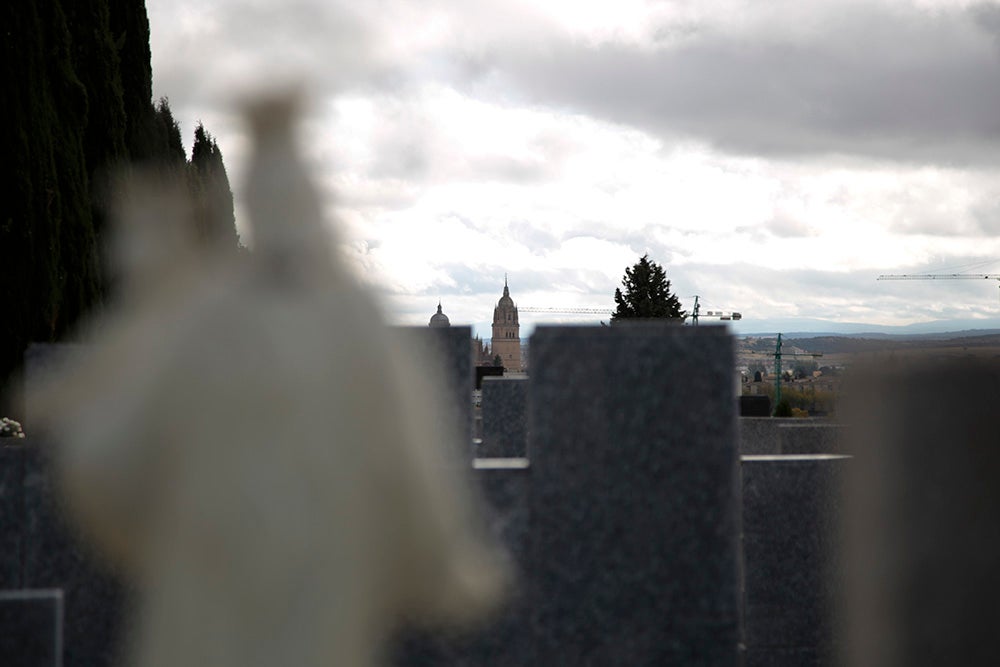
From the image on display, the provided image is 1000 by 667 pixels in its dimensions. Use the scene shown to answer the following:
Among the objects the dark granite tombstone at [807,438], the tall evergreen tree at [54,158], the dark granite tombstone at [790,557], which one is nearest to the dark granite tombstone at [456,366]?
the dark granite tombstone at [790,557]

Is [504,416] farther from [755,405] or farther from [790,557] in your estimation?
[755,405]

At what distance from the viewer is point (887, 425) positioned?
2320 millimetres

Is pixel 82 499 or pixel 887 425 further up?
pixel 887 425

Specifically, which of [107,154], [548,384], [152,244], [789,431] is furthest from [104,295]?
[152,244]

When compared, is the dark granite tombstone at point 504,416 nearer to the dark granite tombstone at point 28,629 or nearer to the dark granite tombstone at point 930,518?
the dark granite tombstone at point 28,629

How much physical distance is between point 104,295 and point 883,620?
1380 cm

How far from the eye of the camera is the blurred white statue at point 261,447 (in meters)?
1.99

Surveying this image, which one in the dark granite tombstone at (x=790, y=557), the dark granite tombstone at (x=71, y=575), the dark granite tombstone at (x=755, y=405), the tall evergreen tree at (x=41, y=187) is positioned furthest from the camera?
the dark granite tombstone at (x=755, y=405)

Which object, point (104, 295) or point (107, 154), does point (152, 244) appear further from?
point (107, 154)

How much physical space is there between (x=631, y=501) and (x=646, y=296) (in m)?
57.9

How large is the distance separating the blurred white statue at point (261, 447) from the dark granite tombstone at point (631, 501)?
2.59 meters

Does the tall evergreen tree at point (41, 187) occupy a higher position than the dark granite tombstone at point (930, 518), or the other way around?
the tall evergreen tree at point (41, 187)

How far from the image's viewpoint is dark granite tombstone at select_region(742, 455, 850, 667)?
5695mm

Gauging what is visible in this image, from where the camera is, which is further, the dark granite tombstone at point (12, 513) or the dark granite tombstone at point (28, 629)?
the dark granite tombstone at point (12, 513)
